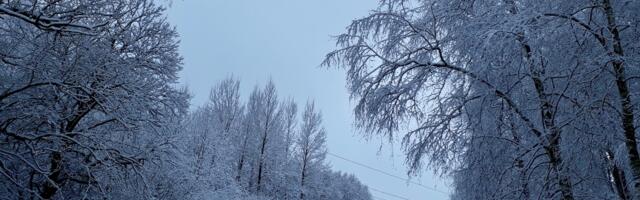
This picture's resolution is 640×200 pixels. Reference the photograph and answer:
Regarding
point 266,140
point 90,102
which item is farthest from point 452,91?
point 266,140

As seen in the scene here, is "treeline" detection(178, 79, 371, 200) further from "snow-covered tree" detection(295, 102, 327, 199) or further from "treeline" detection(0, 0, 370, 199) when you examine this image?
"treeline" detection(0, 0, 370, 199)

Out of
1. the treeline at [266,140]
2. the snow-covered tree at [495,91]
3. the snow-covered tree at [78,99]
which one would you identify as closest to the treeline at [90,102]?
the snow-covered tree at [78,99]

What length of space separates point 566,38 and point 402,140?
1.99 meters

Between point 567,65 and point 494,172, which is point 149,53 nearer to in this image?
point 494,172

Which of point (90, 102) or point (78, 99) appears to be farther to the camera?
point (90, 102)

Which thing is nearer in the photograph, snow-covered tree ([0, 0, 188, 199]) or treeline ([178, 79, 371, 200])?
snow-covered tree ([0, 0, 188, 199])

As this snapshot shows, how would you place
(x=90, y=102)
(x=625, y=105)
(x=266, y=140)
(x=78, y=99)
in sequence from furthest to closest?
(x=266, y=140) → (x=90, y=102) → (x=78, y=99) → (x=625, y=105)

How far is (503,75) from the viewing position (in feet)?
14.5

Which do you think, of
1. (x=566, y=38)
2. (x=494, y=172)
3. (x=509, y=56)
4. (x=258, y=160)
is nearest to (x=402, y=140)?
(x=494, y=172)

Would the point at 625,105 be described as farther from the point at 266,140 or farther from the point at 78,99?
Answer: the point at 266,140

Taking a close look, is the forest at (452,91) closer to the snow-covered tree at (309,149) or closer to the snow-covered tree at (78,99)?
the snow-covered tree at (78,99)

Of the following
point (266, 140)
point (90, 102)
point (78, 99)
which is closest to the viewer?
point (78, 99)

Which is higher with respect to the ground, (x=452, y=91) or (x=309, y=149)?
(x=309, y=149)

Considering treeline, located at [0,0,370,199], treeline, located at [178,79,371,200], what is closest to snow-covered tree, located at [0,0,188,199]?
treeline, located at [0,0,370,199]
